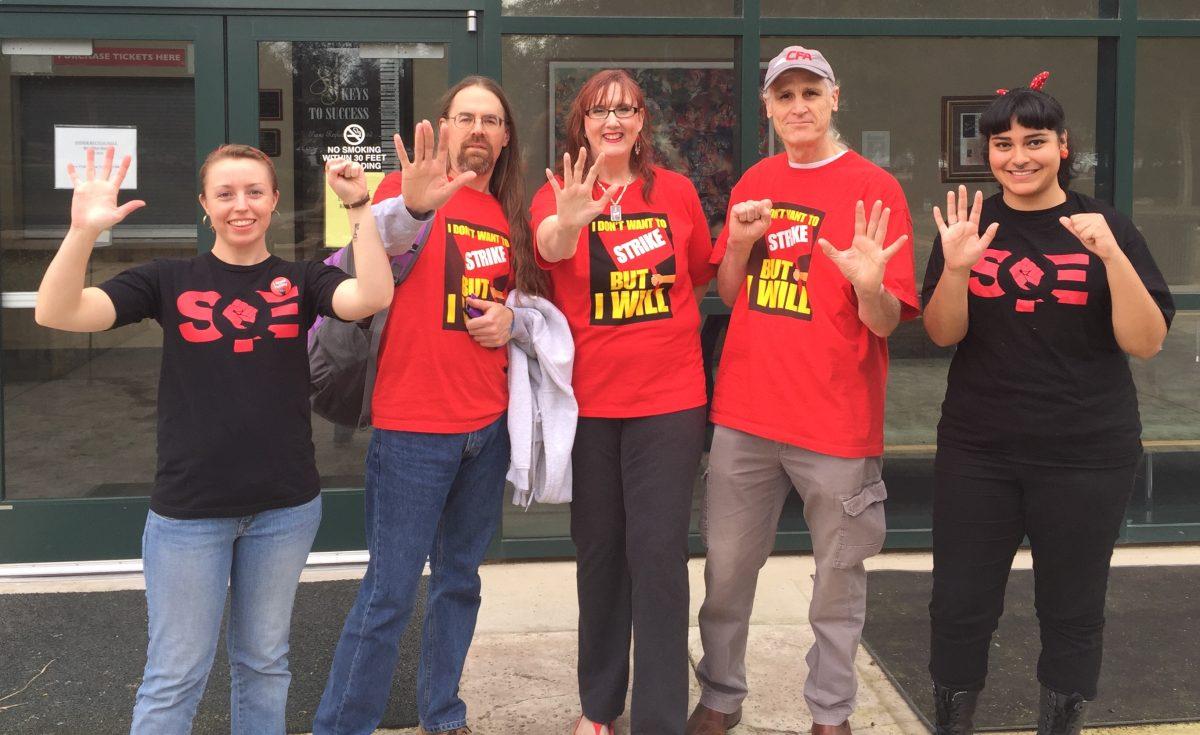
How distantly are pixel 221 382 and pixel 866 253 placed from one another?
1693 mm

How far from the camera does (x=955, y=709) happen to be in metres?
3.29

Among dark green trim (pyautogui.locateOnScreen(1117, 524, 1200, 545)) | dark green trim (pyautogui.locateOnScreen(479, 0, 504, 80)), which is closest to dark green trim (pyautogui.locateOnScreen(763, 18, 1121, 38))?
dark green trim (pyautogui.locateOnScreen(479, 0, 504, 80))

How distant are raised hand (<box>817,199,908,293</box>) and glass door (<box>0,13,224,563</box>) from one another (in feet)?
10.4

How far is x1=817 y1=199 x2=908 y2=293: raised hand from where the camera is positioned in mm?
2990

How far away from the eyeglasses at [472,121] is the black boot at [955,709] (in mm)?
2077

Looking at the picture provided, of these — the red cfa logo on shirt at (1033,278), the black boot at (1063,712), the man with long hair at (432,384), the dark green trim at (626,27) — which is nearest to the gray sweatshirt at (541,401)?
the man with long hair at (432,384)

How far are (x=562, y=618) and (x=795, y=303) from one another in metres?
1.96

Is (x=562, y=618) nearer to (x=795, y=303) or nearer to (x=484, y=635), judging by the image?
(x=484, y=635)

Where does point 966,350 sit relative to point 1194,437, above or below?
above

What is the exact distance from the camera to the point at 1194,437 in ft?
19.3

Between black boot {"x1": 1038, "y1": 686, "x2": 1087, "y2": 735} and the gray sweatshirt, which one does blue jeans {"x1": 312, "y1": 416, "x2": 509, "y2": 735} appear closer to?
the gray sweatshirt

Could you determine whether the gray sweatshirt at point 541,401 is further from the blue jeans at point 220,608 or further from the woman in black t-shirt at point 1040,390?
the woman in black t-shirt at point 1040,390

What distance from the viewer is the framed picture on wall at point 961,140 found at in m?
5.50

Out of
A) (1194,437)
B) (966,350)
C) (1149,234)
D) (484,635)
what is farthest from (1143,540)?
(484,635)
